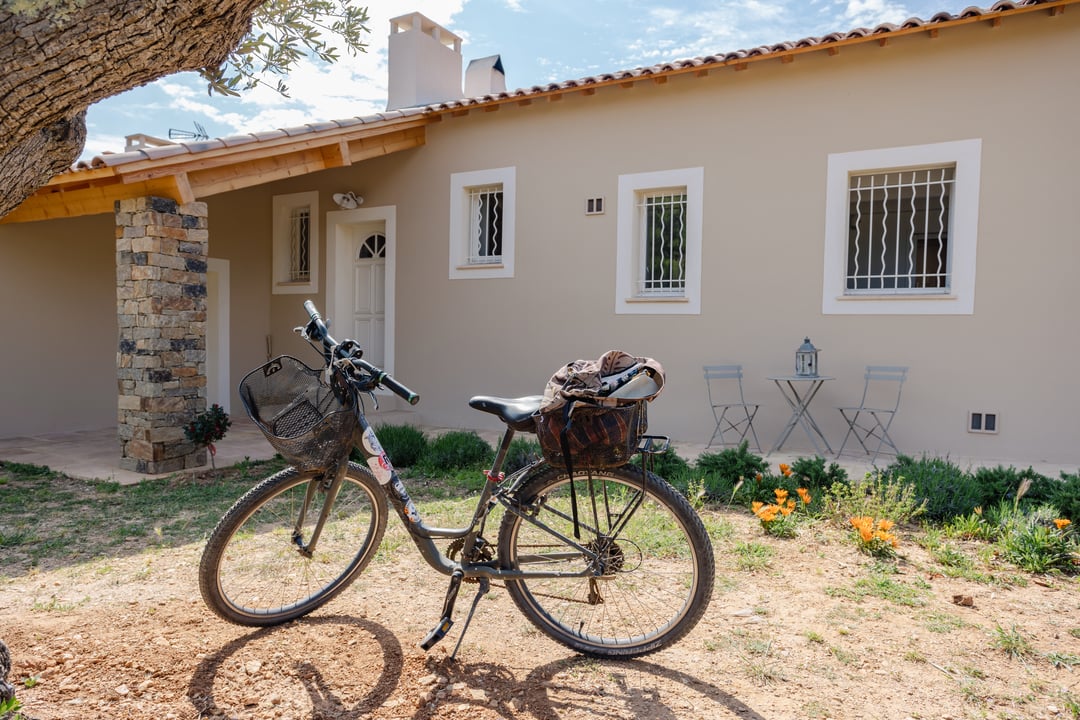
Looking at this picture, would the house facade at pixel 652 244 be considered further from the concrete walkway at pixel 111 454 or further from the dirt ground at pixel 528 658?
the dirt ground at pixel 528 658

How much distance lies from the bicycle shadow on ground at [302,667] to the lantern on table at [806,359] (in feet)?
14.6

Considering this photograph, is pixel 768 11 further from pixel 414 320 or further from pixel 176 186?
pixel 176 186

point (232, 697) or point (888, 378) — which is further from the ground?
point (888, 378)

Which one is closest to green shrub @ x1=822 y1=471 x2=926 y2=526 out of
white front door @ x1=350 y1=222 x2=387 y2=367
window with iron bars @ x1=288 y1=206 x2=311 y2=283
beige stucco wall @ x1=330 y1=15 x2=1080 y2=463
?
beige stucco wall @ x1=330 y1=15 x2=1080 y2=463

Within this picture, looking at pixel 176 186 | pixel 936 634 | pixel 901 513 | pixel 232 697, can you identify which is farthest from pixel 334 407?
pixel 176 186

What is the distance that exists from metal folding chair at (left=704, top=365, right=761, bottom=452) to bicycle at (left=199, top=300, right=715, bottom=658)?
13.5ft

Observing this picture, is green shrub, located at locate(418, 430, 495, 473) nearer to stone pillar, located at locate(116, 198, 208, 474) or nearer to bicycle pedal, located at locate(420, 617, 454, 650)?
stone pillar, located at locate(116, 198, 208, 474)

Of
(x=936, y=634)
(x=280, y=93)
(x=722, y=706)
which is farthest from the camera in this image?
(x=280, y=93)

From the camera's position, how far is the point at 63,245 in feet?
25.5

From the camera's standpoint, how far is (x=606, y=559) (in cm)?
249

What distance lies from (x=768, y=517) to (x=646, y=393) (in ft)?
6.89

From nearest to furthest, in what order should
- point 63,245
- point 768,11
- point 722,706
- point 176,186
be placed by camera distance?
point 722,706
point 176,186
point 768,11
point 63,245

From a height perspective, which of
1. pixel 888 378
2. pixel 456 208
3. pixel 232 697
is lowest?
pixel 232 697

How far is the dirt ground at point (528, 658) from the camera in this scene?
221 cm
